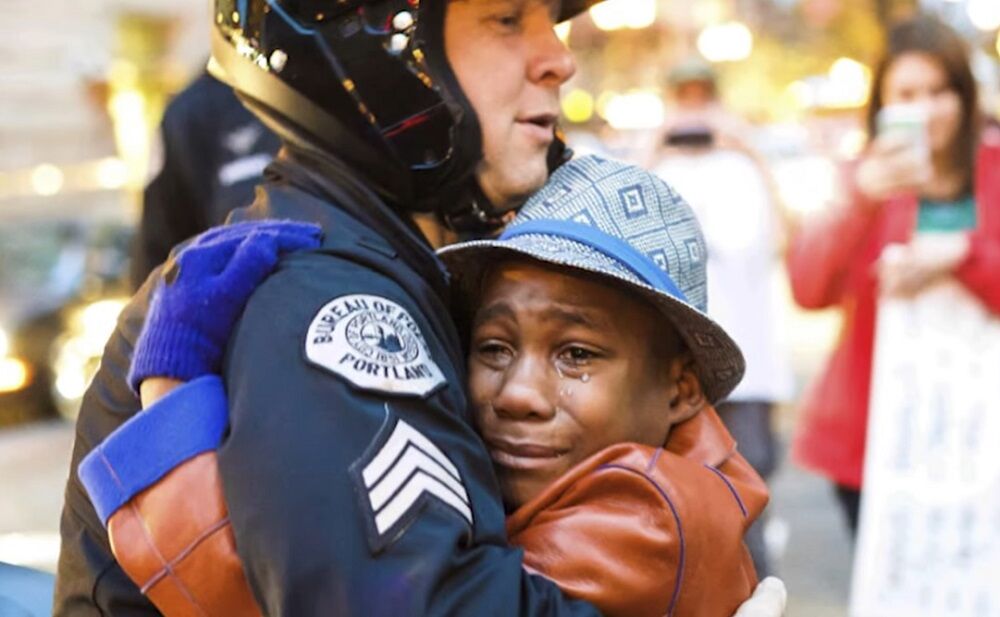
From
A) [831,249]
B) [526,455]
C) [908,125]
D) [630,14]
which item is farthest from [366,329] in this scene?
[630,14]

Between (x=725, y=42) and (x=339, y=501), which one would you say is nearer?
(x=339, y=501)

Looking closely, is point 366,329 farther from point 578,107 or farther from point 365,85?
point 578,107

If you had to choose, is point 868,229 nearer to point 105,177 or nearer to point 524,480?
point 524,480

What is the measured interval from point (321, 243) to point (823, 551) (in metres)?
5.46

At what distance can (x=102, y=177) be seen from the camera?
15312mm

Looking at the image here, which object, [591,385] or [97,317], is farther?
[97,317]

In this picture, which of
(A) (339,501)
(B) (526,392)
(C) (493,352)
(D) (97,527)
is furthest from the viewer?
(C) (493,352)

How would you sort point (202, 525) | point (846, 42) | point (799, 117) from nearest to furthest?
point (202, 525)
point (846, 42)
point (799, 117)

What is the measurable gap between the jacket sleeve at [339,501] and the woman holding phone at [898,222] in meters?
2.94

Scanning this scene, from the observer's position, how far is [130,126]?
48.4 feet

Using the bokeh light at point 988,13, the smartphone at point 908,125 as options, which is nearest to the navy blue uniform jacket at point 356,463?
the smartphone at point 908,125

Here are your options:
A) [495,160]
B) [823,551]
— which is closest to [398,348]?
[495,160]

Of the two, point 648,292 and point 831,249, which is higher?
point 648,292

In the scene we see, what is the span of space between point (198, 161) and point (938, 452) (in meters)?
2.51
